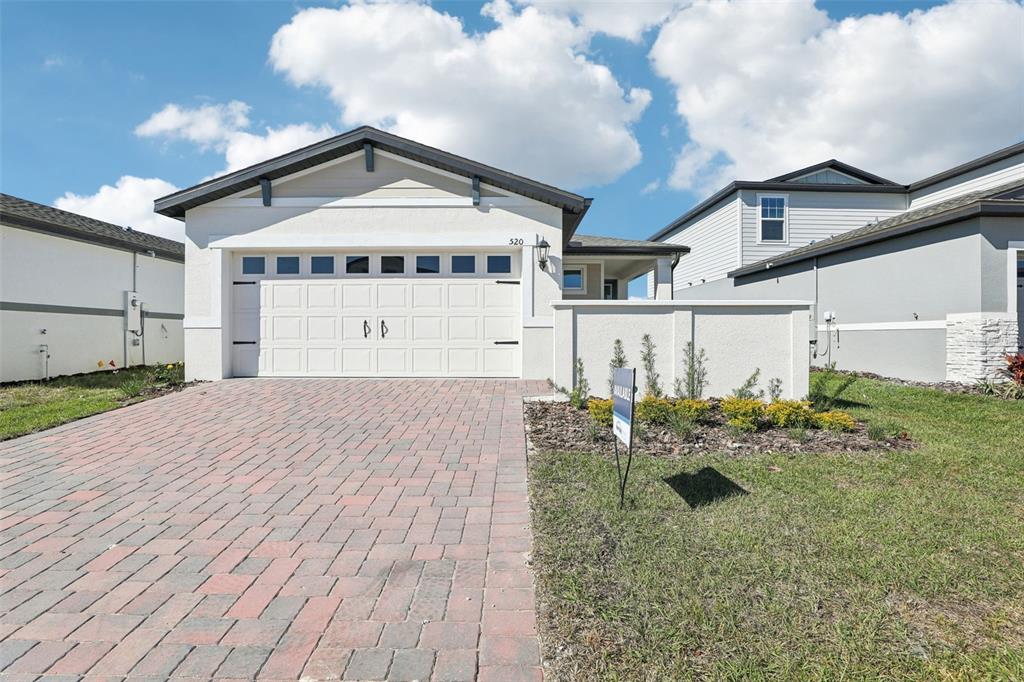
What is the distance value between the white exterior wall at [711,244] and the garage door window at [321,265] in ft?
32.8

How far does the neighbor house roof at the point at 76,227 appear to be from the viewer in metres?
11.3

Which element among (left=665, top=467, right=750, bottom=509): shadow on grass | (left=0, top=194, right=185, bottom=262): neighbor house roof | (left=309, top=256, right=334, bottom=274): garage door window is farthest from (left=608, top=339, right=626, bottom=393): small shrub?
(left=0, top=194, right=185, bottom=262): neighbor house roof

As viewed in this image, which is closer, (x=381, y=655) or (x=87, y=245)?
(x=381, y=655)

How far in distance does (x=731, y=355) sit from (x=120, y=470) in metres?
7.93

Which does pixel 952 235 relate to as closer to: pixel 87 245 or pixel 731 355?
pixel 731 355

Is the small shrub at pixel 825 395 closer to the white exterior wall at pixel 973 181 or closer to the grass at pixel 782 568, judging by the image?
the grass at pixel 782 568

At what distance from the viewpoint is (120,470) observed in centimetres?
495

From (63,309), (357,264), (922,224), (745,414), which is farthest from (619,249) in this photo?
(63,309)

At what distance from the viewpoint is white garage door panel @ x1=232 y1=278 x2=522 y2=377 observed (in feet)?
34.2

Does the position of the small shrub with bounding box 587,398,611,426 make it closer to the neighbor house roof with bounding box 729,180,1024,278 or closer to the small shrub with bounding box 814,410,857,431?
the small shrub with bounding box 814,410,857,431

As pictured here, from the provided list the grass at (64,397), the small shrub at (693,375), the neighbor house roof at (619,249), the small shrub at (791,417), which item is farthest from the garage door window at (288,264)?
the small shrub at (791,417)

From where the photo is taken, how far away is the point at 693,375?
7910mm

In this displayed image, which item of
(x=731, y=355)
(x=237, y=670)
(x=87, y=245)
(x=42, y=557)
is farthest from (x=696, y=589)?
(x=87, y=245)

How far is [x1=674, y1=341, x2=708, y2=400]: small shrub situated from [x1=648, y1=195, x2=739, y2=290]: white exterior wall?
8.60 meters
